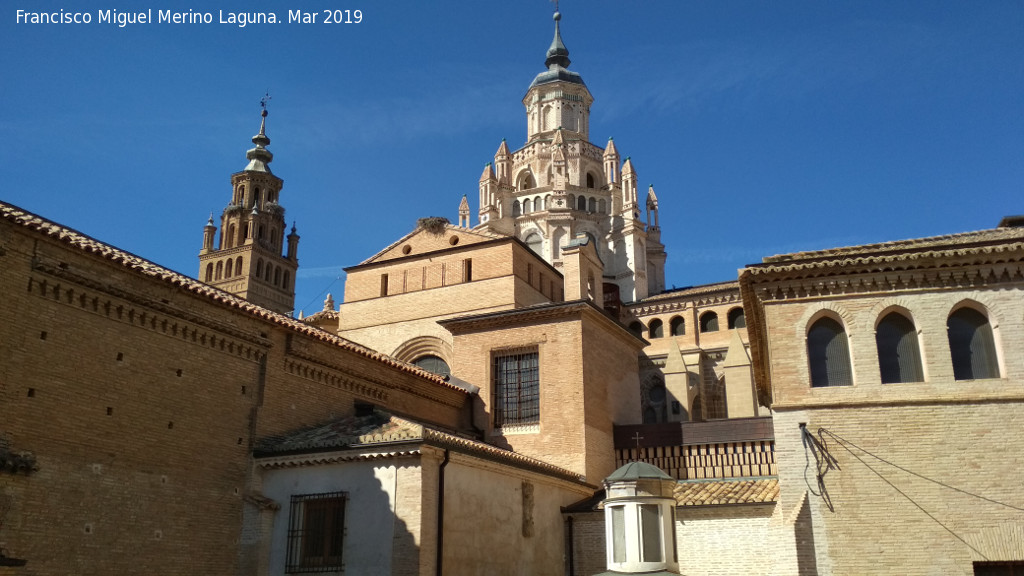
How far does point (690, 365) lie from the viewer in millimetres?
41219

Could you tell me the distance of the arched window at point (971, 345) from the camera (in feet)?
43.2

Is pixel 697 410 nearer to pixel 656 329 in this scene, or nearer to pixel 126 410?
pixel 656 329

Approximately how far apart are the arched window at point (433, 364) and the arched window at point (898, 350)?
15079 millimetres

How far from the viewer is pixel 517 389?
851 inches

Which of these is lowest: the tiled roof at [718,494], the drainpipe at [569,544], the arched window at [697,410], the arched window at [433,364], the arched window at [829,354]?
the drainpipe at [569,544]

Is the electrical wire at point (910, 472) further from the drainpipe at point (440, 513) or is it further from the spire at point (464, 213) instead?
the spire at point (464, 213)

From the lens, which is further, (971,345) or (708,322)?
(708,322)

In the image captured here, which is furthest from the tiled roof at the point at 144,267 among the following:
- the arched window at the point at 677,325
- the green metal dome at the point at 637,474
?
the arched window at the point at 677,325

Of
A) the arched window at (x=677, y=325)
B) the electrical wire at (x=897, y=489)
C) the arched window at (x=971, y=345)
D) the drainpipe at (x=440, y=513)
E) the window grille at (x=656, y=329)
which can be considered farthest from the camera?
the window grille at (x=656, y=329)

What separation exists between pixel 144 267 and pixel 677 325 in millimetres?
32868

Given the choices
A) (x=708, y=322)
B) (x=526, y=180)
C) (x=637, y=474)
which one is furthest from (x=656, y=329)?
(x=637, y=474)

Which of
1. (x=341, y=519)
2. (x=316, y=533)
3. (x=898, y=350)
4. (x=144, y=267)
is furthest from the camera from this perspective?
(x=316, y=533)

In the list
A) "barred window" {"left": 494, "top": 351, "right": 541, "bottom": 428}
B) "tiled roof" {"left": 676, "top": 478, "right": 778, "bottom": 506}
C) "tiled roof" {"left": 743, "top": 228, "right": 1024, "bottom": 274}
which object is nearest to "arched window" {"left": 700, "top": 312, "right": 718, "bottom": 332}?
"barred window" {"left": 494, "top": 351, "right": 541, "bottom": 428}

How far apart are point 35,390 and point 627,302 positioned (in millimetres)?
36564
